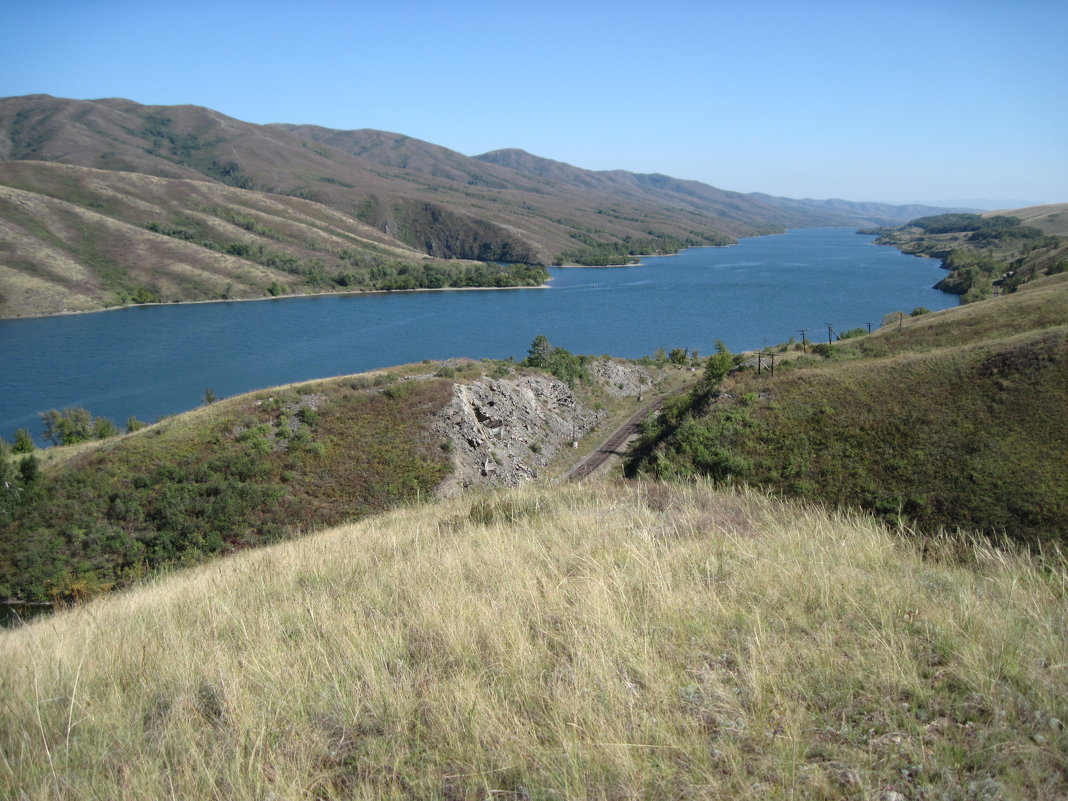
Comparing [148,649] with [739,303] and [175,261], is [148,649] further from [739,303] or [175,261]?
[175,261]

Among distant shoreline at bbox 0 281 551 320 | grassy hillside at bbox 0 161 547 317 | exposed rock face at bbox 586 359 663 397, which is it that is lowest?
exposed rock face at bbox 586 359 663 397

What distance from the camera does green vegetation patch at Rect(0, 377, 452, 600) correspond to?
26.5 meters

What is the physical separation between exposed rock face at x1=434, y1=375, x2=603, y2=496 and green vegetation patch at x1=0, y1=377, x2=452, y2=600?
1314 millimetres

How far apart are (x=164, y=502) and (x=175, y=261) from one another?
129839 millimetres

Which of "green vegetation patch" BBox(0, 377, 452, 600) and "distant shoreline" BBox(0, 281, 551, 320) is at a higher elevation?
"distant shoreline" BBox(0, 281, 551, 320)

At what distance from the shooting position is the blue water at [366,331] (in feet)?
246

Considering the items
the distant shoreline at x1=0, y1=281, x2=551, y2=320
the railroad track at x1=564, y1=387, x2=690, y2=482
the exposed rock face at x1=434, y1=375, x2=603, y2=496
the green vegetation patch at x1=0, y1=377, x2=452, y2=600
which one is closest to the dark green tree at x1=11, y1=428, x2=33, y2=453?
the green vegetation patch at x1=0, y1=377, x2=452, y2=600

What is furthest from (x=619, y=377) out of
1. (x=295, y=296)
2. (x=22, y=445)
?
(x=295, y=296)

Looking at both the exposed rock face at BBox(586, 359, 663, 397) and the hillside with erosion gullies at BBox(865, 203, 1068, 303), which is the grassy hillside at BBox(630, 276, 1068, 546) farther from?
the hillside with erosion gullies at BBox(865, 203, 1068, 303)

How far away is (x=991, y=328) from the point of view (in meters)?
35.3

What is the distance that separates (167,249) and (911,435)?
15724 cm

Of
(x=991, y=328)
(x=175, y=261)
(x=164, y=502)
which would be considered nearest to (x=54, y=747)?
(x=164, y=502)

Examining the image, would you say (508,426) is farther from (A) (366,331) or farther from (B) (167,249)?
(B) (167,249)

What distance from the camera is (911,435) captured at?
23031 millimetres
